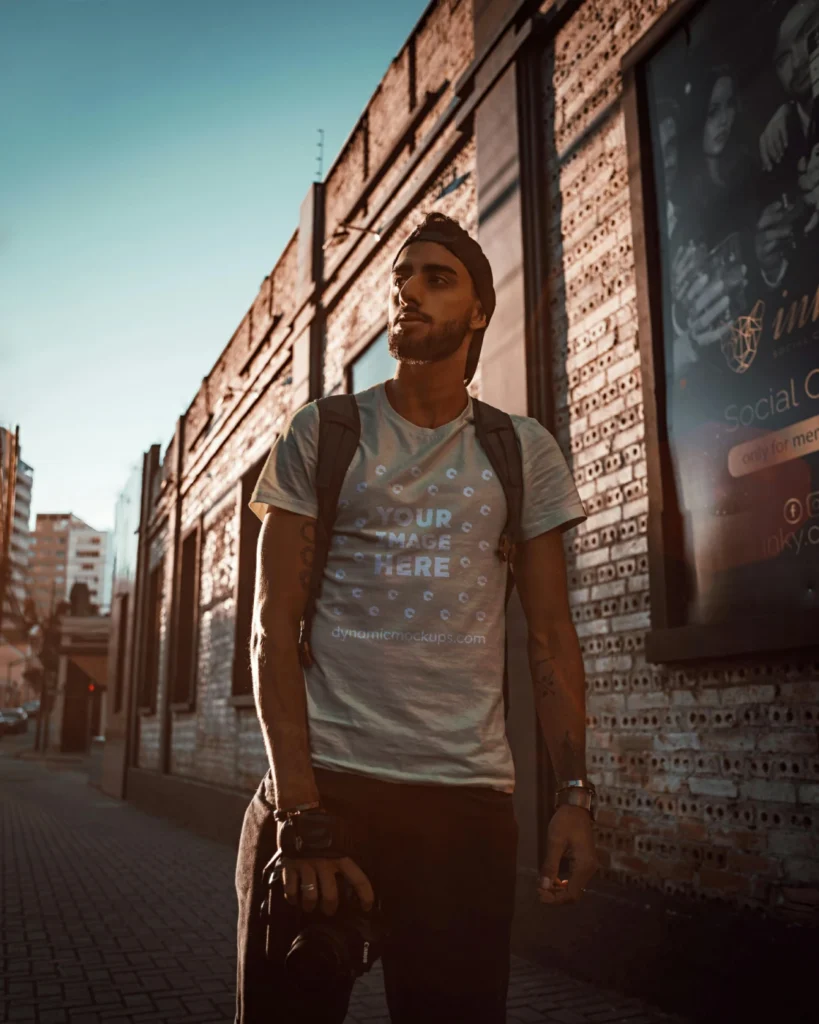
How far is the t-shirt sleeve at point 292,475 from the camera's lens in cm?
167

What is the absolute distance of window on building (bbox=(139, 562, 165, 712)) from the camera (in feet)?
56.2

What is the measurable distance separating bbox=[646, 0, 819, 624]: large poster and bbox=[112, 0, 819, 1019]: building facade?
14 millimetres

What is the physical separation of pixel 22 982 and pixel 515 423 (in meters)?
4.10

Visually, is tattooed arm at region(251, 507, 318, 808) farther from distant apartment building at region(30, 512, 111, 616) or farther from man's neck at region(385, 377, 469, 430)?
distant apartment building at region(30, 512, 111, 616)

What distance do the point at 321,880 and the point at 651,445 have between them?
3.29 meters

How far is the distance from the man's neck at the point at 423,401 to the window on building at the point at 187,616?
12376 mm

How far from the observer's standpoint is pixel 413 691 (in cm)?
159

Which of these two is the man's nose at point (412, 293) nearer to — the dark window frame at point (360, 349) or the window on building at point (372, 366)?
the window on building at point (372, 366)

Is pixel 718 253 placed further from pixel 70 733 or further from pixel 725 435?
pixel 70 733

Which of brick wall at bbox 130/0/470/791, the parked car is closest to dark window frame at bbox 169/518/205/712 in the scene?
brick wall at bbox 130/0/470/791

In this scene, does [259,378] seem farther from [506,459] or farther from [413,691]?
[413,691]

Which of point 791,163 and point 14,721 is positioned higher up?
point 791,163

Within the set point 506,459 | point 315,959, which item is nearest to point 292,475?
point 506,459

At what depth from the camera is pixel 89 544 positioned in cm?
15525
